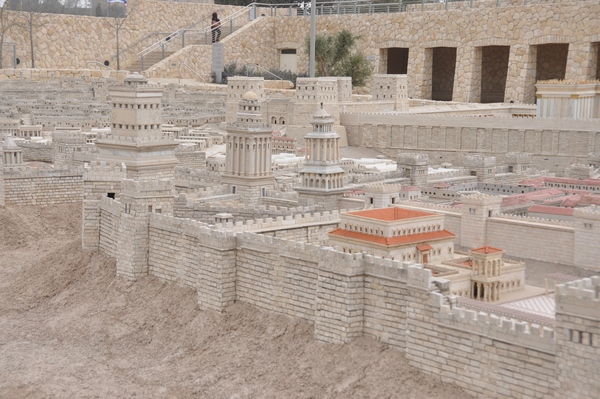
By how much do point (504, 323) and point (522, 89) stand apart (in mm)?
51959

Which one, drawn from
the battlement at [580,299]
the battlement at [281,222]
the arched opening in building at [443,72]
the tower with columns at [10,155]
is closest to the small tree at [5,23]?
the arched opening in building at [443,72]

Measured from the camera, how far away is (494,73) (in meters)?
79.4

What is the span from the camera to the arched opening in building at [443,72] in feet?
271

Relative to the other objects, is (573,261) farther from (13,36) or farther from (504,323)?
(13,36)

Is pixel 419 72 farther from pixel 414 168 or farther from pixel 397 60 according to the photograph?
pixel 414 168

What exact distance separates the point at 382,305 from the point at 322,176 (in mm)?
14377

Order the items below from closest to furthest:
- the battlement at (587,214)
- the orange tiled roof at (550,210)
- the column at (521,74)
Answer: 1. the battlement at (587,214)
2. the orange tiled roof at (550,210)
3. the column at (521,74)

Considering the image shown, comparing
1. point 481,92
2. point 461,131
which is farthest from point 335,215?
point 481,92

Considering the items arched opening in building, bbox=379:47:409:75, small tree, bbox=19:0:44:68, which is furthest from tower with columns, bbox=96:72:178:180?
arched opening in building, bbox=379:47:409:75

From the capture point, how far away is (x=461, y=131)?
59.0 m

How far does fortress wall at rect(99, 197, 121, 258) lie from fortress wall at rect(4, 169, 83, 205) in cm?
1024

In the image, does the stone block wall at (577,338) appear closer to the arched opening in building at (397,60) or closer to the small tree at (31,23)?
the arched opening in building at (397,60)

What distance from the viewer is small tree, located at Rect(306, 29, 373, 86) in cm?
7594

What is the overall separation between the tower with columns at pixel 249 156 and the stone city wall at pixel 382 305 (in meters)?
9.15
